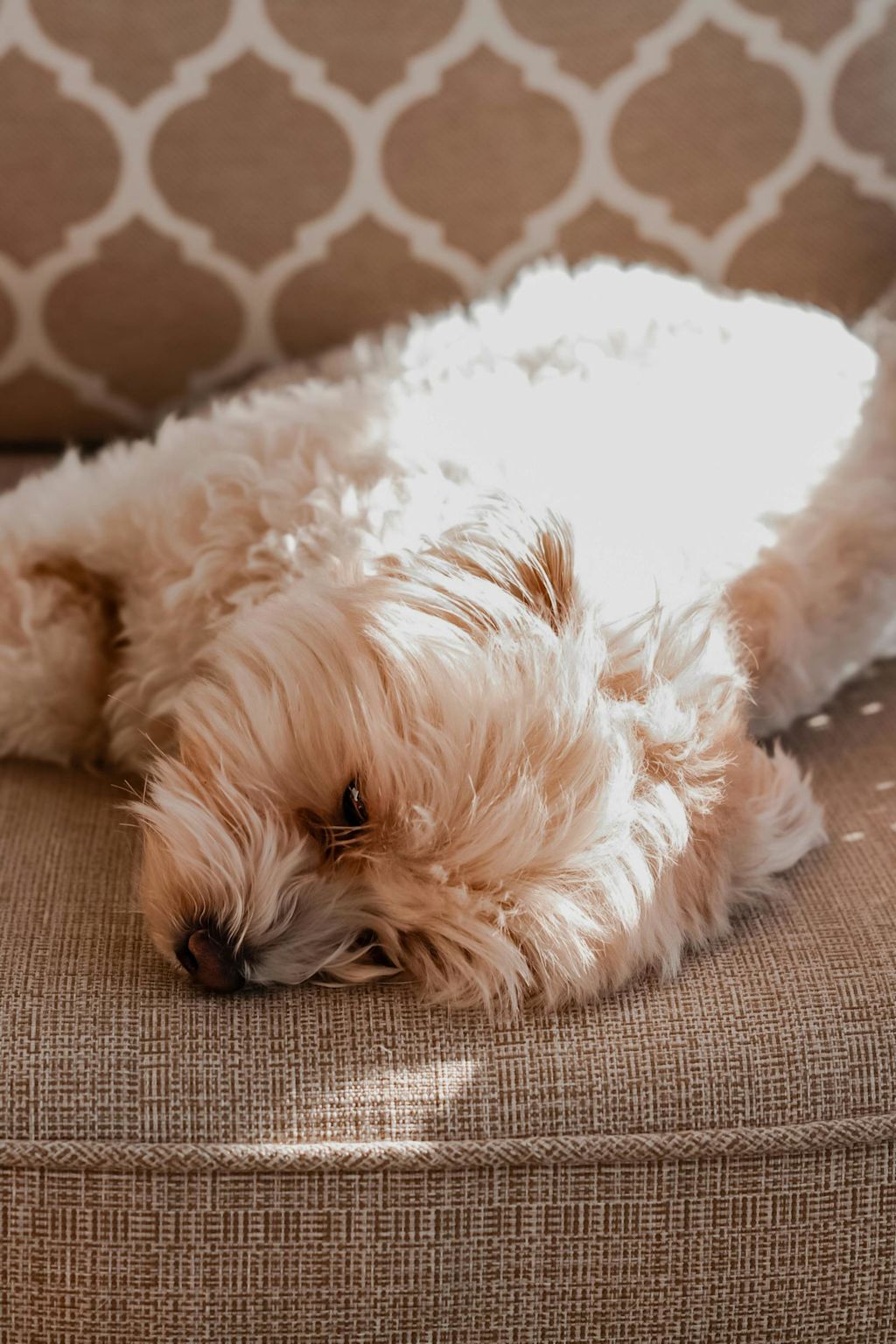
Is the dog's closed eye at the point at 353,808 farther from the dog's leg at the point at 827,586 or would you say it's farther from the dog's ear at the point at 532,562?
the dog's leg at the point at 827,586

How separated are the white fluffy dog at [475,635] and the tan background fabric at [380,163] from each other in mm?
342

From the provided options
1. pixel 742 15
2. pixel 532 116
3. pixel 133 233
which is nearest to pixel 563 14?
pixel 532 116

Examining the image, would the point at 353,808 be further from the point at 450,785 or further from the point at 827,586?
the point at 827,586

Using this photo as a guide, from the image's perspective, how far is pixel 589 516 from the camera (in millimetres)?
1501

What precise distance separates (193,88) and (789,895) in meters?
1.62

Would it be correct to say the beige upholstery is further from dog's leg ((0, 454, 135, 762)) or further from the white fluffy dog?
dog's leg ((0, 454, 135, 762))

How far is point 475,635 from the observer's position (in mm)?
1347

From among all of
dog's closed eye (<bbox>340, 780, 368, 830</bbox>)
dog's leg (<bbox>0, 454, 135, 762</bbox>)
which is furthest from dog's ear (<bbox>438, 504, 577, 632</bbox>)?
dog's leg (<bbox>0, 454, 135, 762</bbox>)

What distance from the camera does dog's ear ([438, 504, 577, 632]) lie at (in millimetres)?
1370

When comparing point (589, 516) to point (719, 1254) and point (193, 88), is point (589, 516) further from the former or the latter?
point (193, 88)

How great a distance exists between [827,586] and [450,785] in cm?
73

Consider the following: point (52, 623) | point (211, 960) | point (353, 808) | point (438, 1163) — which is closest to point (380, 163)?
point (52, 623)

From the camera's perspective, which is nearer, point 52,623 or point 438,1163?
point 438,1163

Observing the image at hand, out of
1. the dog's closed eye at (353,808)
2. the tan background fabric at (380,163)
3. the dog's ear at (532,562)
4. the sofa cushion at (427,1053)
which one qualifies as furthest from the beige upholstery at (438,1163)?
the tan background fabric at (380,163)
